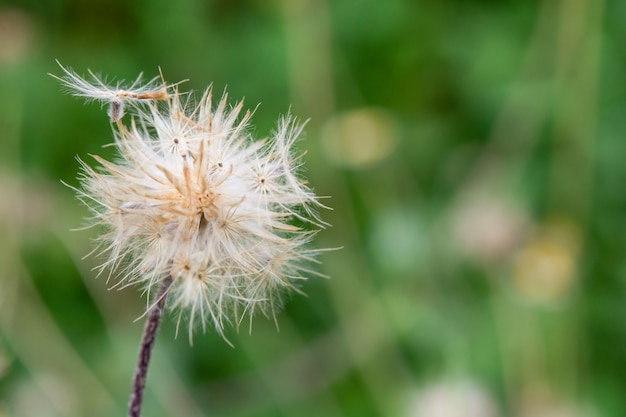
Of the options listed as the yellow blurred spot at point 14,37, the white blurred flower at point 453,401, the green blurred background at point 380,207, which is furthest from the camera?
the yellow blurred spot at point 14,37

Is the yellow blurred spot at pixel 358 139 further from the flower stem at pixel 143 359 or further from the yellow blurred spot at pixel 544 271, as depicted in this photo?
the flower stem at pixel 143 359

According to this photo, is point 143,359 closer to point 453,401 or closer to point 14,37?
point 453,401

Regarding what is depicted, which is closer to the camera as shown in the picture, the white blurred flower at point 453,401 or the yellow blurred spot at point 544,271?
the white blurred flower at point 453,401

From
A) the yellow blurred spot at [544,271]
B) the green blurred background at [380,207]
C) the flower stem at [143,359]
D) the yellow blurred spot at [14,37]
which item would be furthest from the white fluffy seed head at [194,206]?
the yellow blurred spot at [14,37]

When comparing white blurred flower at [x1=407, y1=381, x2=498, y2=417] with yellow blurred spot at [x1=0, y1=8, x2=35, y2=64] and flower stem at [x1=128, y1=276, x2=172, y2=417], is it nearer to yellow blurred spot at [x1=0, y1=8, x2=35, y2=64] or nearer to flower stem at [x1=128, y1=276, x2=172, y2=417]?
flower stem at [x1=128, y1=276, x2=172, y2=417]

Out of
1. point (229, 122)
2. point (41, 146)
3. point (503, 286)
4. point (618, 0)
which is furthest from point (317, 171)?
point (229, 122)

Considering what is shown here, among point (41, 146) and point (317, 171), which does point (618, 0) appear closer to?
point (317, 171)

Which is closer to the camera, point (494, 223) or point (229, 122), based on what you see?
point (229, 122)
